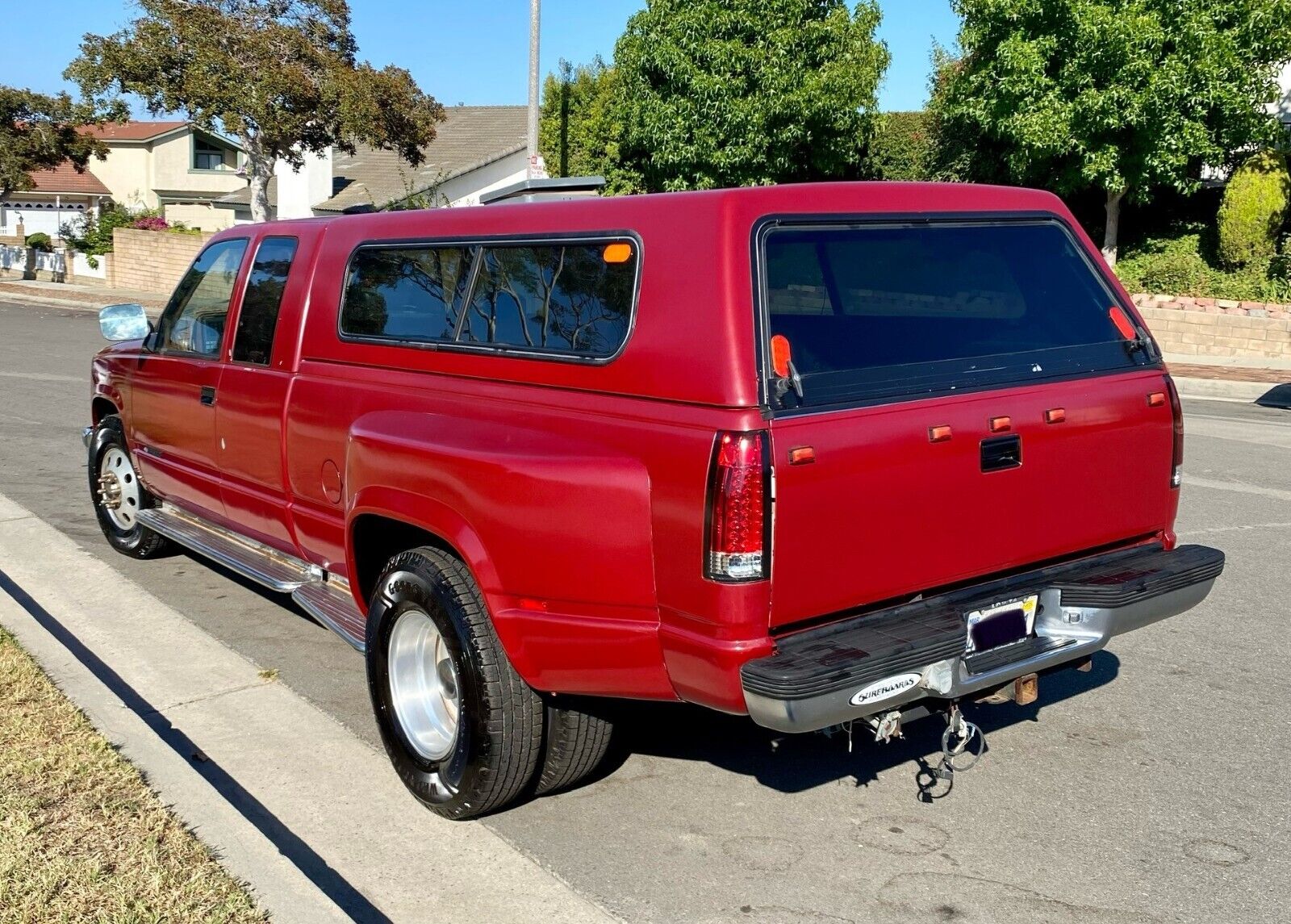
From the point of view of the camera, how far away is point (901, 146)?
89.1 feet

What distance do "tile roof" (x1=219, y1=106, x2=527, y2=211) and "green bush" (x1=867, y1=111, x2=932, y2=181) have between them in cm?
1647

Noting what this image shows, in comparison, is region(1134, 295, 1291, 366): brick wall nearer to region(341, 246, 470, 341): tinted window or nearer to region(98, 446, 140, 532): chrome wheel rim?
region(98, 446, 140, 532): chrome wheel rim

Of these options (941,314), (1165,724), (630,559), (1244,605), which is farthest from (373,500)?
(1244,605)

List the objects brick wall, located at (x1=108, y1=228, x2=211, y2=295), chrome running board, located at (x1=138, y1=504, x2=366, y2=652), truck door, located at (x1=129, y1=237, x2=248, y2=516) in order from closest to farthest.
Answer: chrome running board, located at (x1=138, y1=504, x2=366, y2=652)
truck door, located at (x1=129, y1=237, x2=248, y2=516)
brick wall, located at (x1=108, y1=228, x2=211, y2=295)

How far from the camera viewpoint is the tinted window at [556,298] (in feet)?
12.8

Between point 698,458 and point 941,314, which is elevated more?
point 941,314

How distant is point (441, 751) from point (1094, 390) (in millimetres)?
2469

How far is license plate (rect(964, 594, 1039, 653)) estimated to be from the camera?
383cm

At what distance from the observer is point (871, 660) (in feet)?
11.4

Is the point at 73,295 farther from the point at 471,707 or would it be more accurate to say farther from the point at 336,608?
the point at 471,707

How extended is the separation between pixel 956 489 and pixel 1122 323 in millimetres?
1252

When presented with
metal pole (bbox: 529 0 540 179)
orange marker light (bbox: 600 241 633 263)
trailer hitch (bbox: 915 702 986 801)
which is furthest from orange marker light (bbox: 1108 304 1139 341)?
metal pole (bbox: 529 0 540 179)

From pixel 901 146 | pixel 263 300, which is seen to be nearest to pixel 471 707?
pixel 263 300

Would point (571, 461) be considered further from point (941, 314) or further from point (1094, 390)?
point (1094, 390)
